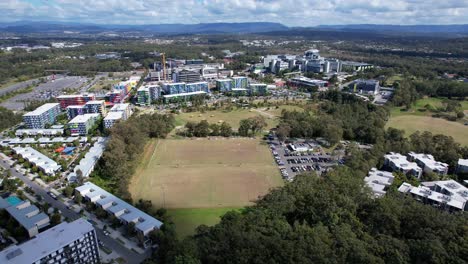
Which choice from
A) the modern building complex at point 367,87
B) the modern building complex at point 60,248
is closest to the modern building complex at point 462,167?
the modern building complex at point 60,248

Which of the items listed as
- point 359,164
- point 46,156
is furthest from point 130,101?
point 359,164

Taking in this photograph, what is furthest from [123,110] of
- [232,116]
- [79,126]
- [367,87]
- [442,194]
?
[367,87]

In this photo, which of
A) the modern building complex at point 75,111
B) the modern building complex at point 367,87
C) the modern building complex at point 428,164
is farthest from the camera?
the modern building complex at point 367,87

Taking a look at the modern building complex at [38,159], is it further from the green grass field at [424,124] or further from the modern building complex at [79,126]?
the green grass field at [424,124]

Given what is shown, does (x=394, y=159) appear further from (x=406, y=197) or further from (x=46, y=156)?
(x=46, y=156)

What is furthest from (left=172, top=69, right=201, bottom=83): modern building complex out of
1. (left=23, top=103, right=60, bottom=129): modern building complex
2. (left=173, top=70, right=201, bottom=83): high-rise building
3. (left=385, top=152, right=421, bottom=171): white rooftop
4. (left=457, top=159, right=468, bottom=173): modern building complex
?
(left=457, top=159, right=468, bottom=173): modern building complex

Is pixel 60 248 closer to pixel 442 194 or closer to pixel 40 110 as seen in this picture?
pixel 442 194
